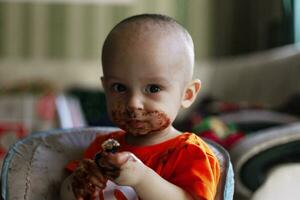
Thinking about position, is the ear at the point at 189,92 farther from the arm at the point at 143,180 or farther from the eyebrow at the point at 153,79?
the arm at the point at 143,180

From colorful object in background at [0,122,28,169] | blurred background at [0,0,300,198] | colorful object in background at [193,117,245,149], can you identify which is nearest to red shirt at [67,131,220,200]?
colorful object in background at [193,117,245,149]

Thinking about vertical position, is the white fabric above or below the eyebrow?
below

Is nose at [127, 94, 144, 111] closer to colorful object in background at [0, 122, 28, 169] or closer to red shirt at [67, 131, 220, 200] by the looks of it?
red shirt at [67, 131, 220, 200]

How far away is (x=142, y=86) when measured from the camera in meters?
1.02

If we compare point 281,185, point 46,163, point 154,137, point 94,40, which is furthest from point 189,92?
point 94,40

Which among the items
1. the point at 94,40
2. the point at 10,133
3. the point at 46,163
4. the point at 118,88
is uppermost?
the point at 118,88

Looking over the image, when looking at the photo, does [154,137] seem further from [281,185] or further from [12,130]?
[12,130]

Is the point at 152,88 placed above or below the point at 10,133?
above

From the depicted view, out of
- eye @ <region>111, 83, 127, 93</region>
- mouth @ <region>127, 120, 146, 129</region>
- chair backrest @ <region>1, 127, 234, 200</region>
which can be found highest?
eye @ <region>111, 83, 127, 93</region>

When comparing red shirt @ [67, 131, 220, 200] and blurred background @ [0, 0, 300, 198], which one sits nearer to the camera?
red shirt @ [67, 131, 220, 200]

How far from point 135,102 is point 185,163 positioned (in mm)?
138

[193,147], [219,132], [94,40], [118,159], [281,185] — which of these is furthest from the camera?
[94,40]

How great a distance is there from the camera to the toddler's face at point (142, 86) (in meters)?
1.01

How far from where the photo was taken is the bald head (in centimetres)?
102
